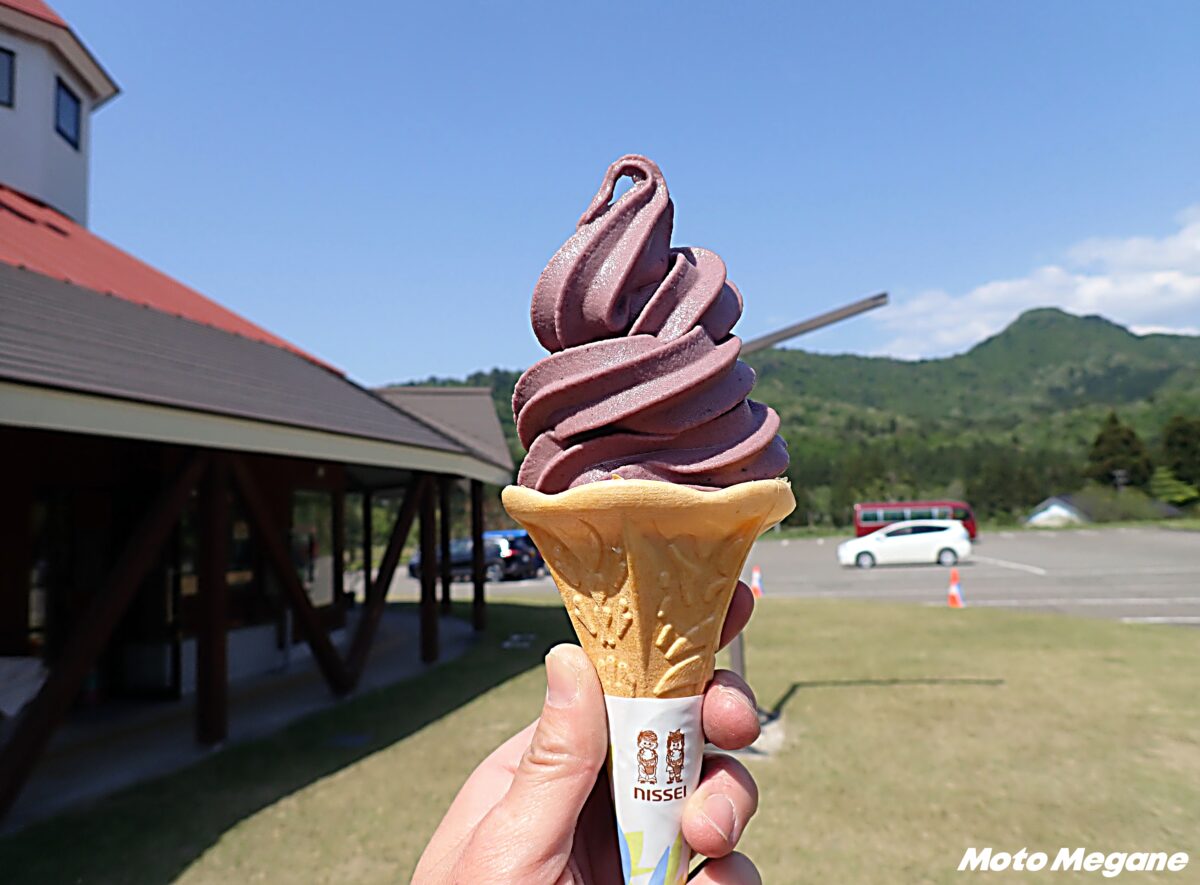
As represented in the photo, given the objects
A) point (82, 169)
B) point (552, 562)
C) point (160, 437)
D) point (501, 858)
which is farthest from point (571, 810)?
point (82, 169)

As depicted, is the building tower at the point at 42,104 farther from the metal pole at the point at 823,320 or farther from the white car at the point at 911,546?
the white car at the point at 911,546

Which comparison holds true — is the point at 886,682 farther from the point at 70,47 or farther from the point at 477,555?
the point at 70,47

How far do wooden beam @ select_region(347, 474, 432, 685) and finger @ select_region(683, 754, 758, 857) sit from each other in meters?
9.06

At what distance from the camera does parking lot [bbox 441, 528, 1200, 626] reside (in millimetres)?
16844

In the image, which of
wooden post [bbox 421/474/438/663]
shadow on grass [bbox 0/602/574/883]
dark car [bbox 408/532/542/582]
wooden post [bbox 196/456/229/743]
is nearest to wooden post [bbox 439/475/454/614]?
wooden post [bbox 421/474/438/663]

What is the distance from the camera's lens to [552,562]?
2.18 metres

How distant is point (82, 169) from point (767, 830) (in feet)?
56.0

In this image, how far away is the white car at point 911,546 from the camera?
2745 centimetres

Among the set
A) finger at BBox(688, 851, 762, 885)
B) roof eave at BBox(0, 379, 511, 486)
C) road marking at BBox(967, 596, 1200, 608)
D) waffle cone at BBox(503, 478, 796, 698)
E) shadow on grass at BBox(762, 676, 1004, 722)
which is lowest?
road marking at BBox(967, 596, 1200, 608)

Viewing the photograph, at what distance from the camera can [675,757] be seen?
1.97 meters

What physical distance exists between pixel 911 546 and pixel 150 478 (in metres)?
25.1

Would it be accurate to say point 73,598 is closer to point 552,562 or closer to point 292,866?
point 292,866

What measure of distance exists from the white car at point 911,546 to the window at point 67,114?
25801 millimetres

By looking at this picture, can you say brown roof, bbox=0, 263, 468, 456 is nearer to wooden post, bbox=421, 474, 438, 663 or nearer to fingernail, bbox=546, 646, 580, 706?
wooden post, bbox=421, 474, 438, 663
